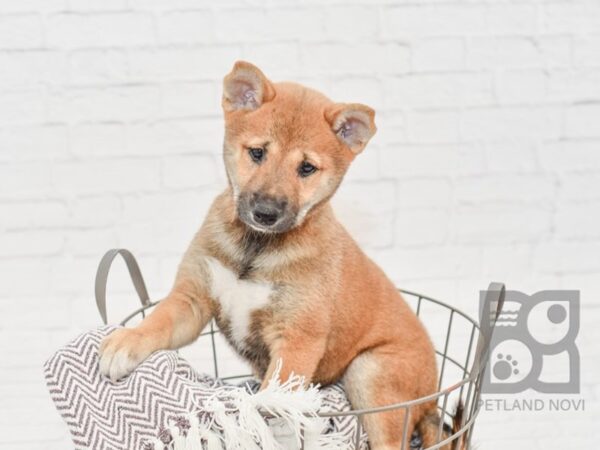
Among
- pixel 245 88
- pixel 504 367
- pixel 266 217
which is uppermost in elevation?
pixel 245 88

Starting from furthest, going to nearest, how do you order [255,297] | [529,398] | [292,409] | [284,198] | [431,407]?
[529,398] → [431,407] → [255,297] → [284,198] → [292,409]

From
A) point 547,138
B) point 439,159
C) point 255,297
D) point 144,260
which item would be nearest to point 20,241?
point 144,260

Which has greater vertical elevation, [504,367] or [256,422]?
Result: [256,422]

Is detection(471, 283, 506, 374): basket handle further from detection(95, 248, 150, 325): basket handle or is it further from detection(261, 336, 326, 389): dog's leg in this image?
detection(95, 248, 150, 325): basket handle

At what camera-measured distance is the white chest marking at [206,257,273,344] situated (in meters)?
1.59

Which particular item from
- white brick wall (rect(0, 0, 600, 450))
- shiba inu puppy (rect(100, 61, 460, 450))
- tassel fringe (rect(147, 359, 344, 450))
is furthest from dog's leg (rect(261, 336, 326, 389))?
white brick wall (rect(0, 0, 600, 450))

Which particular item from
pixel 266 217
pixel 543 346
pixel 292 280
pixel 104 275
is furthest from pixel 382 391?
pixel 543 346

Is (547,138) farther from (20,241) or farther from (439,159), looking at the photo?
(20,241)

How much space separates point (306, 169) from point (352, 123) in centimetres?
12

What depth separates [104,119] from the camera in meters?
2.27

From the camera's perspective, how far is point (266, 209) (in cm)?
146

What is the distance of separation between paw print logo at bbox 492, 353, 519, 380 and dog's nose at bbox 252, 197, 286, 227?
3.43ft

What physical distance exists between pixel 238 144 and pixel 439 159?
3.15 feet

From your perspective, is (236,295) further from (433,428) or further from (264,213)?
(433,428)
